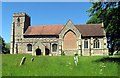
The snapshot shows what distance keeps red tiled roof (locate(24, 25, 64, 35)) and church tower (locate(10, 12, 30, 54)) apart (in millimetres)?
2087

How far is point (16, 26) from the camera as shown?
223 feet

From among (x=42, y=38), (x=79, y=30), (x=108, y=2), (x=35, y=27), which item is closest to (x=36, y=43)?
(x=42, y=38)

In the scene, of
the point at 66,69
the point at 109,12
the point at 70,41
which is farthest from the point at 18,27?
the point at 66,69

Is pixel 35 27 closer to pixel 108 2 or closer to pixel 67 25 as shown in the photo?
pixel 67 25

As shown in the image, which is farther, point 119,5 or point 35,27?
point 35,27

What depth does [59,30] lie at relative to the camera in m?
61.3

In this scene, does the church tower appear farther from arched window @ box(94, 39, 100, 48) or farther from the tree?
the tree

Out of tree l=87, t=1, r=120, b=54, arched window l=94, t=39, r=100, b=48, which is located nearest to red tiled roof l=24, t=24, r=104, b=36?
arched window l=94, t=39, r=100, b=48

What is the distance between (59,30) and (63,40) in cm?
430

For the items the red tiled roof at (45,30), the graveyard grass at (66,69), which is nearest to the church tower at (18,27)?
the red tiled roof at (45,30)

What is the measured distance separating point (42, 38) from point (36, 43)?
2.31 metres

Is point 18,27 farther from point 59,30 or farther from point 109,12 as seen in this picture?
point 109,12

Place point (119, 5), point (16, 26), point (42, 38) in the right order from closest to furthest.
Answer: point (119, 5) → point (42, 38) → point (16, 26)

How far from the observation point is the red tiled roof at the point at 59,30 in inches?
2265
